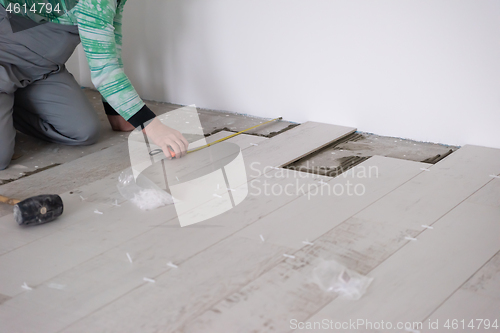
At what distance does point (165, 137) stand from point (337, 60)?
0.96m

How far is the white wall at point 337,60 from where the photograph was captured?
2000mm

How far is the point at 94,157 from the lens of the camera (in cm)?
222

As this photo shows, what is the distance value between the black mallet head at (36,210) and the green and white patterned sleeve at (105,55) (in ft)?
1.84

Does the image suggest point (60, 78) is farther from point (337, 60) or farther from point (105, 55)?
point (337, 60)

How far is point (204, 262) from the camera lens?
1.30m

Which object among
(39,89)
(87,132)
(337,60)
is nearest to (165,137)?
(87,132)

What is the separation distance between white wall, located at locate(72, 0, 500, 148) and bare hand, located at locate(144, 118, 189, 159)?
2.64 feet

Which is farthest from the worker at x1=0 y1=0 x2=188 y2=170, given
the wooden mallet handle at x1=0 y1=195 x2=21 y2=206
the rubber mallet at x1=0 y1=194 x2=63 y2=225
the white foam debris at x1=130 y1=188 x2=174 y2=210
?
the rubber mallet at x1=0 y1=194 x2=63 y2=225

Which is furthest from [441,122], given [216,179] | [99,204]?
[99,204]

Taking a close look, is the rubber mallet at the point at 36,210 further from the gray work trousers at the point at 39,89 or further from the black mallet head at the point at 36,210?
the gray work trousers at the point at 39,89

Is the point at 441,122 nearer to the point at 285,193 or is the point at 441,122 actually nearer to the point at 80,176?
the point at 285,193

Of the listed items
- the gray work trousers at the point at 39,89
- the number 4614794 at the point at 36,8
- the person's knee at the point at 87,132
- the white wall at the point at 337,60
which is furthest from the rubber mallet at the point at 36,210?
the white wall at the point at 337,60

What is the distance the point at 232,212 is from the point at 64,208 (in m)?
0.62

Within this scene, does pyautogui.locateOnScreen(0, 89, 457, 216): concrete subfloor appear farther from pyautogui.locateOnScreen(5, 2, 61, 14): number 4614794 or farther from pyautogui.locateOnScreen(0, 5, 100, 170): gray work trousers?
pyautogui.locateOnScreen(5, 2, 61, 14): number 4614794
